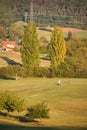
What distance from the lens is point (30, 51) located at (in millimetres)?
95500

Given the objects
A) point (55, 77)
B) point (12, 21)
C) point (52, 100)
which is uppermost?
point (52, 100)

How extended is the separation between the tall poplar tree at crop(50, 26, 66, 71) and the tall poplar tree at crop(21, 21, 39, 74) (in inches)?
137

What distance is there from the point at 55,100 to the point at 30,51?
2732 cm

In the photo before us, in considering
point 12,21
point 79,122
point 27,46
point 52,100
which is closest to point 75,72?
point 27,46

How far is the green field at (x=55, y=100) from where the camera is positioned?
55.4 m

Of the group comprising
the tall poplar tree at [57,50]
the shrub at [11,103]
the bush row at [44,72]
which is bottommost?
the bush row at [44,72]

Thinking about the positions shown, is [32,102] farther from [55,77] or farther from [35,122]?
[55,77]

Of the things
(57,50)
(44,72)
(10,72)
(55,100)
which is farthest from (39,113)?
(57,50)

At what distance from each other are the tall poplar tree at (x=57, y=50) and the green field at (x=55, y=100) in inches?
288

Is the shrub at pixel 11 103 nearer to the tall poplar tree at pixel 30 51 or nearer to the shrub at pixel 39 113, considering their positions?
the shrub at pixel 39 113

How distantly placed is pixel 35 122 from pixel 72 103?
1104 cm

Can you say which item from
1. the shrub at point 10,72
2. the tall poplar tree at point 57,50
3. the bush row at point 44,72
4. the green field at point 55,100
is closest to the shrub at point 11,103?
the green field at point 55,100

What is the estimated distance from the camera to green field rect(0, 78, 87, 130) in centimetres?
5544

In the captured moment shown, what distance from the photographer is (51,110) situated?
63.0m
